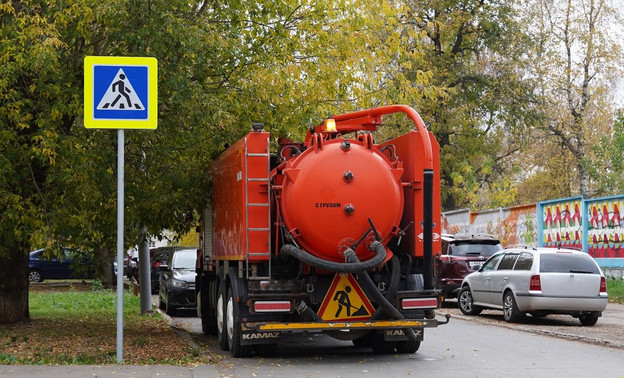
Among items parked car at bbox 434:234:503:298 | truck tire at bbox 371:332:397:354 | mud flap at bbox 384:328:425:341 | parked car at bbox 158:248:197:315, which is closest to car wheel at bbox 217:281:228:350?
truck tire at bbox 371:332:397:354

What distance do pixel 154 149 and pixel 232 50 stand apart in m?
1.92

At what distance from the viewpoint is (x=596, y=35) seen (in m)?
47.5

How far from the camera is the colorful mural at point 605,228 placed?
2803cm

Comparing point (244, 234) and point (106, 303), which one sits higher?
point (244, 234)

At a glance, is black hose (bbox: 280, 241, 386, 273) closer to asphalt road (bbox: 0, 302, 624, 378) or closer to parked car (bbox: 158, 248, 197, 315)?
asphalt road (bbox: 0, 302, 624, 378)

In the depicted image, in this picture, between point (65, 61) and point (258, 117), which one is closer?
point (65, 61)

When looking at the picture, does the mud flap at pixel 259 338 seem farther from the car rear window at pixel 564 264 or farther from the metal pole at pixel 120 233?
the car rear window at pixel 564 264

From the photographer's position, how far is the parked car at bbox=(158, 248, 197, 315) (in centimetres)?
2172

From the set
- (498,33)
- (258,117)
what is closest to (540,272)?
(258,117)

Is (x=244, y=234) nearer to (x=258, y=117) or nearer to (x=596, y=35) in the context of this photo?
(x=258, y=117)

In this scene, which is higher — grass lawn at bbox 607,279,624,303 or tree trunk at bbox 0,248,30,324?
tree trunk at bbox 0,248,30,324

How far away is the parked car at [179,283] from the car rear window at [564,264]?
7.90 metres

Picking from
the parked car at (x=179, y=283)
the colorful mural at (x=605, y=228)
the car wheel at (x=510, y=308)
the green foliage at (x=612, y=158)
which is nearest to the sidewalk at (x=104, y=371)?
the car wheel at (x=510, y=308)

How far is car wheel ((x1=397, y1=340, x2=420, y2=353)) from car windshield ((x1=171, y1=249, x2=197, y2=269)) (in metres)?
9.96
